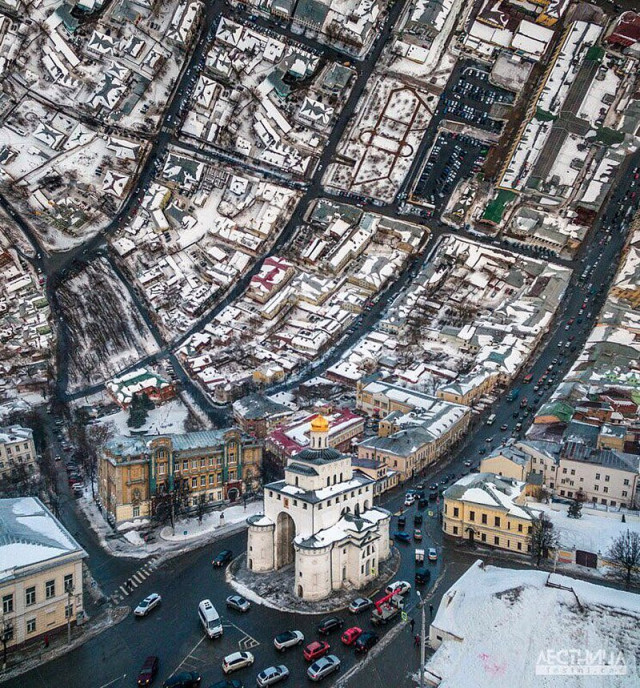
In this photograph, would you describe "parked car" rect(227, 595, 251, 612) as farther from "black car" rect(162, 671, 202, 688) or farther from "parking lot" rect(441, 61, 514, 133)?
"parking lot" rect(441, 61, 514, 133)

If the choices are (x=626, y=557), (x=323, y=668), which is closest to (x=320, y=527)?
(x=323, y=668)

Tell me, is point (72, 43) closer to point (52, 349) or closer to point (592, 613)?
point (52, 349)

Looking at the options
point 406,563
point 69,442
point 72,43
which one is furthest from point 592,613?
point 72,43

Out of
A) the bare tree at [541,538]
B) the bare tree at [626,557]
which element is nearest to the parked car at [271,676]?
the bare tree at [541,538]

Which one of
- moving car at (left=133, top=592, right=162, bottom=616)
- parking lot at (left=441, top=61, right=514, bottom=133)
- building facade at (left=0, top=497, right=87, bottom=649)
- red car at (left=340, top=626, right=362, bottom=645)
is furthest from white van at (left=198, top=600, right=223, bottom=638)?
parking lot at (left=441, top=61, right=514, bottom=133)

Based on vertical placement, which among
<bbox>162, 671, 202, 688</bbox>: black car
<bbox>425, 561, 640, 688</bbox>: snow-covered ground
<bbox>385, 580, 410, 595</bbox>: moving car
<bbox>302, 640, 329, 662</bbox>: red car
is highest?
<bbox>425, 561, 640, 688</bbox>: snow-covered ground

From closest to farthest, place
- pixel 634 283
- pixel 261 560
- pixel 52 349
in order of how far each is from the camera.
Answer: pixel 261 560, pixel 52 349, pixel 634 283

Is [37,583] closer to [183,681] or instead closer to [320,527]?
[183,681]
